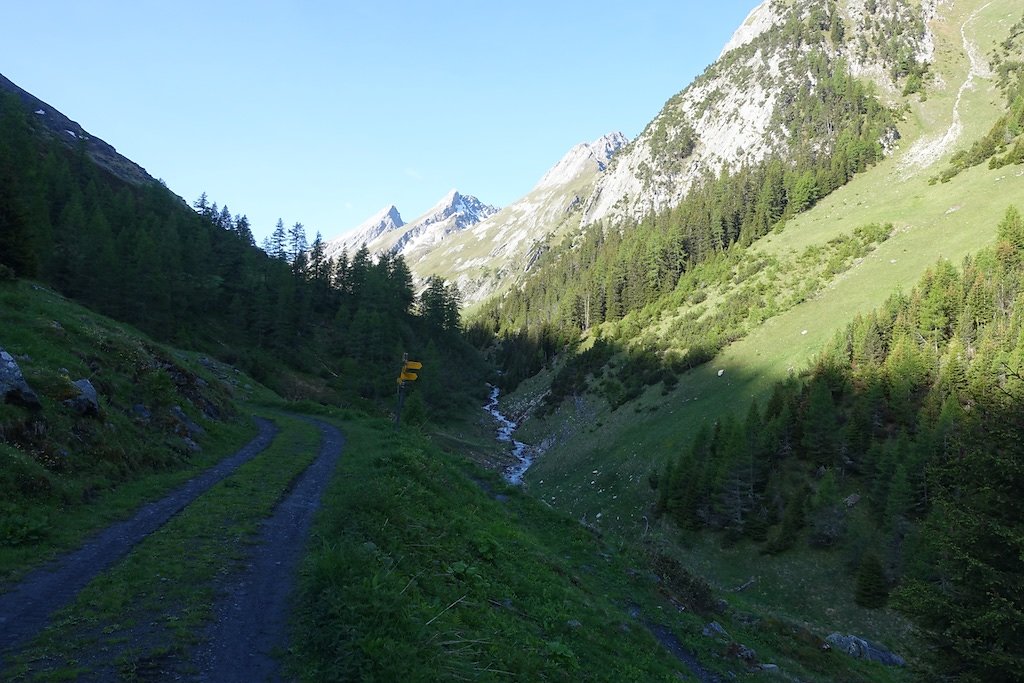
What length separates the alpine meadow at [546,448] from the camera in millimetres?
8812

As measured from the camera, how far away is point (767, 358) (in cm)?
5416

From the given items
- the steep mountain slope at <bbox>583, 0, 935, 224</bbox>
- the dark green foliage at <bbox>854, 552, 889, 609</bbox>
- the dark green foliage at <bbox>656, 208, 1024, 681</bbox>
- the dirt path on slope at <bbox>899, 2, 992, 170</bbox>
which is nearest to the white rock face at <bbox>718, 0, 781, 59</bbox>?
the steep mountain slope at <bbox>583, 0, 935, 224</bbox>

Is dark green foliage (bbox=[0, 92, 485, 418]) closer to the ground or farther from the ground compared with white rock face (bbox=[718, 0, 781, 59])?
closer to the ground

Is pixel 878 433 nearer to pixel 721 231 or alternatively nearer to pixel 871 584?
pixel 871 584

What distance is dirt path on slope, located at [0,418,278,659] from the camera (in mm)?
6988

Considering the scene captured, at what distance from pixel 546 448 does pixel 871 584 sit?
140 feet

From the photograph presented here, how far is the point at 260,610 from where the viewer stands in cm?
825

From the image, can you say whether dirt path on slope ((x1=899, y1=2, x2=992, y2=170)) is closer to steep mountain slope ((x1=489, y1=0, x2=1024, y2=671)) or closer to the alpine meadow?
steep mountain slope ((x1=489, y1=0, x2=1024, y2=671))

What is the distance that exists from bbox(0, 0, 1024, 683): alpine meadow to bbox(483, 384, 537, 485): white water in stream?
43.6 inches

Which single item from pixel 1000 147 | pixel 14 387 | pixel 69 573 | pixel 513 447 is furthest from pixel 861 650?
pixel 1000 147

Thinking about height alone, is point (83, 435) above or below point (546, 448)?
above

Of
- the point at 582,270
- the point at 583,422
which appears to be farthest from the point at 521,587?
the point at 582,270

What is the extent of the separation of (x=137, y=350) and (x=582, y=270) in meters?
135

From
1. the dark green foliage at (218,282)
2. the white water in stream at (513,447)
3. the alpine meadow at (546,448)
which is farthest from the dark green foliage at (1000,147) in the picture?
the dark green foliage at (218,282)
